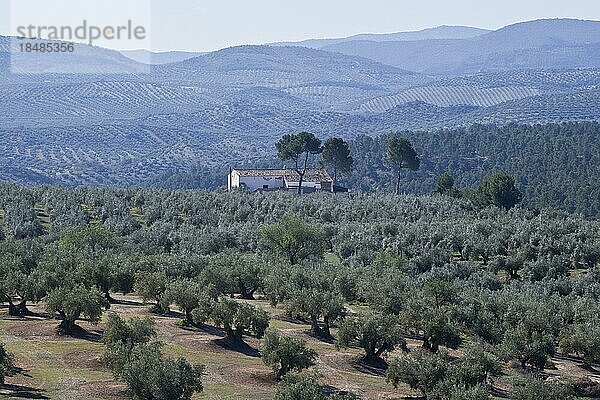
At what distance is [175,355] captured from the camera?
37719 mm

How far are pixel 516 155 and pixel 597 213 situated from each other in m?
37.8

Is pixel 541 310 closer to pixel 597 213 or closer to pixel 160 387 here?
pixel 160 387

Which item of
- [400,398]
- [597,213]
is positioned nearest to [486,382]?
[400,398]

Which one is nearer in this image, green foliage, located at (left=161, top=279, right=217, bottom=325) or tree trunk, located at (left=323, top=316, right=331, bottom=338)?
green foliage, located at (left=161, top=279, right=217, bottom=325)

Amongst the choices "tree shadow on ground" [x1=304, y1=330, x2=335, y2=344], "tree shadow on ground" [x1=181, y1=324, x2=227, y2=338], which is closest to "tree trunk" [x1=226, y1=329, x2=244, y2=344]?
"tree shadow on ground" [x1=181, y1=324, x2=227, y2=338]

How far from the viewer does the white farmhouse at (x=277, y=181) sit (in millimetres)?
109688

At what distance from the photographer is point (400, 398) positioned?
34656 millimetres

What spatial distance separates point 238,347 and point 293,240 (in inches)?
1030

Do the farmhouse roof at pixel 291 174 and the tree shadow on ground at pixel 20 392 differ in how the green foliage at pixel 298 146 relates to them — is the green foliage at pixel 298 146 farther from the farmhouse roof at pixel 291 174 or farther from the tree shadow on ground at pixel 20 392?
the tree shadow on ground at pixel 20 392

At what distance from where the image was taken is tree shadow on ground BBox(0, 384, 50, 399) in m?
30.4

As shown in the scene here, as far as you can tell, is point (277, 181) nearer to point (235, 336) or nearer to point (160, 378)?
point (235, 336)

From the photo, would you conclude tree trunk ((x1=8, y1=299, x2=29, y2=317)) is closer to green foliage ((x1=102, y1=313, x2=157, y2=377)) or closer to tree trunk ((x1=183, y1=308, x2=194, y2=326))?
tree trunk ((x1=183, y1=308, x2=194, y2=326))

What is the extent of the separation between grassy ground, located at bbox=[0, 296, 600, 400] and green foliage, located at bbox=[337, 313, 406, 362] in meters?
0.81

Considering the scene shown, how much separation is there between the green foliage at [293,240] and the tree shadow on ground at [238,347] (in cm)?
2520
